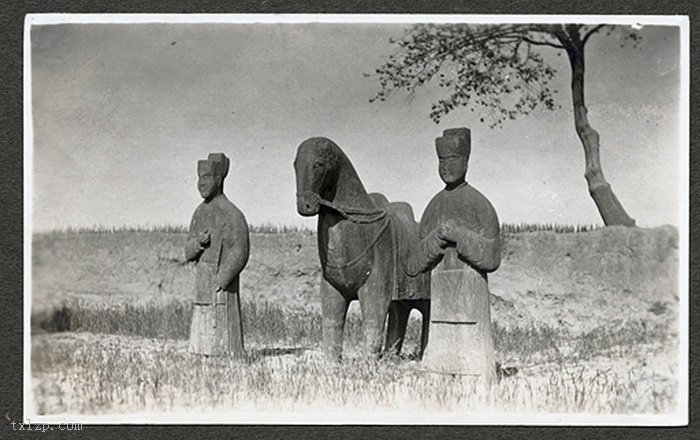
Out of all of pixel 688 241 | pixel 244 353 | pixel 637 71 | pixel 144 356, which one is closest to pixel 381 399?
pixel 244 353

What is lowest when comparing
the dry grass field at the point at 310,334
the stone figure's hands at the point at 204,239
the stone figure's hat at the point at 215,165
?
the dry grass field at the point at 310,334

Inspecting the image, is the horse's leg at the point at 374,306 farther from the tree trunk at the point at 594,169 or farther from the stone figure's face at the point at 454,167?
the tree trunk at the point at 594,169

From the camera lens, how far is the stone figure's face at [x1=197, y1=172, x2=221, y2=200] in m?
12.8

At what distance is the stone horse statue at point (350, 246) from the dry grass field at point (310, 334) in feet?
1.23

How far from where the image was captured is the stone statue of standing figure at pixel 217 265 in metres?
12.7

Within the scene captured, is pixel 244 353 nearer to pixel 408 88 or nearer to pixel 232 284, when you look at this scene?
pixel 232 284

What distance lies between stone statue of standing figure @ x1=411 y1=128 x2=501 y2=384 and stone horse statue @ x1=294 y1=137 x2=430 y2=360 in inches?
17.9

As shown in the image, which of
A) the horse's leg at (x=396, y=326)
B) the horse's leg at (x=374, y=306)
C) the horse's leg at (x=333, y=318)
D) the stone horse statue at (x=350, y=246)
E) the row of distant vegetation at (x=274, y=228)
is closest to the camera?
the stone horse statue at (x=350, y=246)

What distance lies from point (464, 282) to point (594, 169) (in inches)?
113

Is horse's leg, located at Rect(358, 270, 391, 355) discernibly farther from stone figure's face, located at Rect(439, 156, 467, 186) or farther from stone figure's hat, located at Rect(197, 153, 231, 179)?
stone figure's hat, located at Rect(197, 153, 231, 179)

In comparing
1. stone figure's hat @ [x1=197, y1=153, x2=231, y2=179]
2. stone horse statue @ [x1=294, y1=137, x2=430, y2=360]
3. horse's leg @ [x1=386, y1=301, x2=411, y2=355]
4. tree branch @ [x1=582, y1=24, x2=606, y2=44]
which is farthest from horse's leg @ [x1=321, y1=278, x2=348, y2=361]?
tree branch @ [x1=582, y1=24, x2=606, y2=44]

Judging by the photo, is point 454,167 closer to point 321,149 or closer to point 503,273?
point 321,149

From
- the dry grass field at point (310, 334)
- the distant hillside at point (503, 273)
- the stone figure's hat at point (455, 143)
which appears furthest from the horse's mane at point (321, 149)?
the distant hillside at point (503, 273)

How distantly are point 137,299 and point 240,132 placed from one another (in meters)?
1.83
